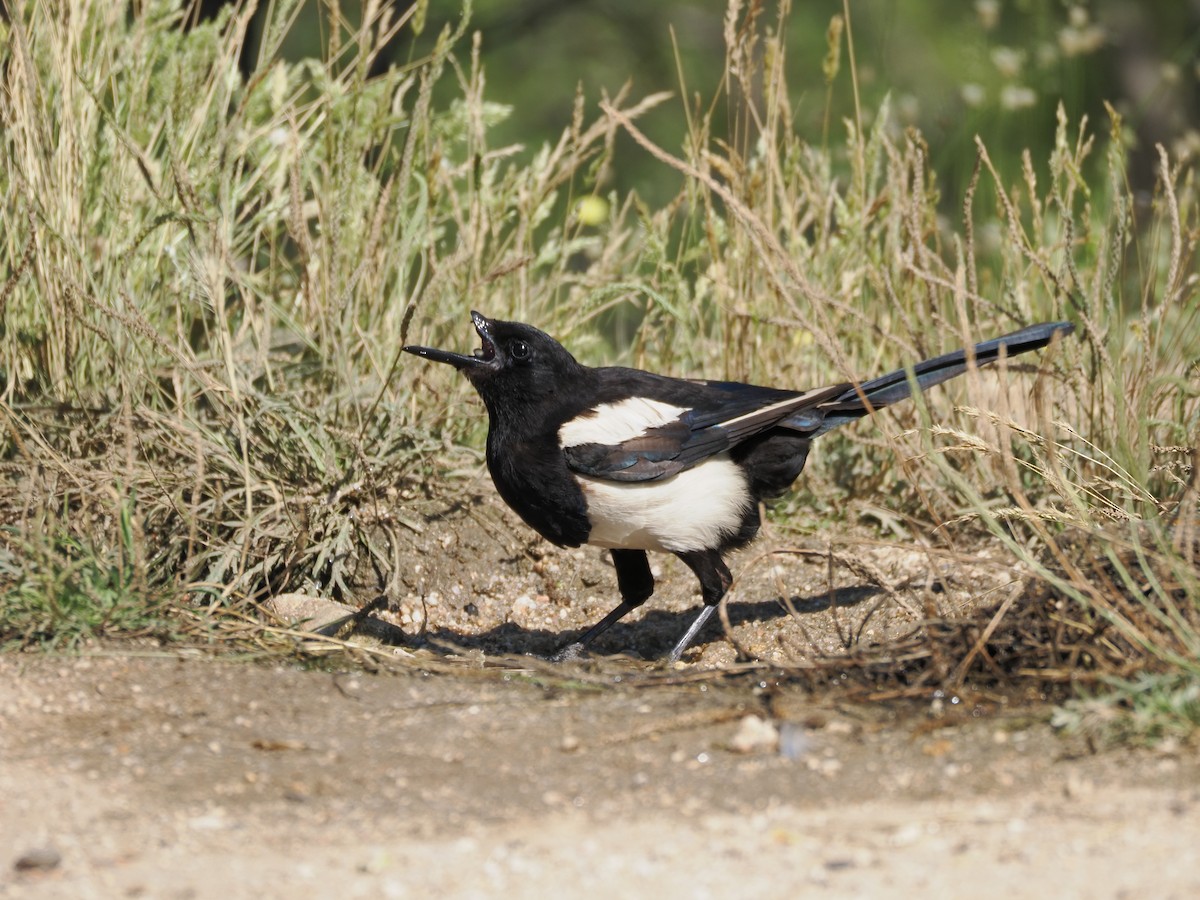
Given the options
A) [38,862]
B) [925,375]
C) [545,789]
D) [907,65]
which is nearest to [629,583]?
[925,375]

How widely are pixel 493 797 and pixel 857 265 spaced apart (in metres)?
3.19

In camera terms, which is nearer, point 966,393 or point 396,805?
point 396,805

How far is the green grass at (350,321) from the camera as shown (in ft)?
11.9

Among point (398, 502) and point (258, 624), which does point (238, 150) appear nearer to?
point (398, 502)

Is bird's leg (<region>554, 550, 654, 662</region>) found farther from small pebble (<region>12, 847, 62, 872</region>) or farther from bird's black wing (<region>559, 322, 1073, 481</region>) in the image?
small pebble (<region>12, 847, 62, 872</region>)

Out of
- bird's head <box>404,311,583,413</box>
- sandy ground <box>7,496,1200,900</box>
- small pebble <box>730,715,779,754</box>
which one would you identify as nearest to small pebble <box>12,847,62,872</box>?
sandy ground <box>7,496,1200,900</box>

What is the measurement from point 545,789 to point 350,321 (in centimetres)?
224

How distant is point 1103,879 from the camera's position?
1.97 metres

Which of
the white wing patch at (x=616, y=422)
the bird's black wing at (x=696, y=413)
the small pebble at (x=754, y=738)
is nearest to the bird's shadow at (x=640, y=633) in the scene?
the bird's black wing at (x=696, y=413)

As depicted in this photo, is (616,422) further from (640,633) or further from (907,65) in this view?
(907,65)

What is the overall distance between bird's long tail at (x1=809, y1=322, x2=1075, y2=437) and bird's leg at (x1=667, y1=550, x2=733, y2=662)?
49 cm

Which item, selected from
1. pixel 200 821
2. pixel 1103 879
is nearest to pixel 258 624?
pixel 200 821

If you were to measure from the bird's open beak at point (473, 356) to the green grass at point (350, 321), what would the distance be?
11cm

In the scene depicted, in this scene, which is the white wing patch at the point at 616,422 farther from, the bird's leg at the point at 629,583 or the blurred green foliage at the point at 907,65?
the blurred green foliage at the point at 907,65
